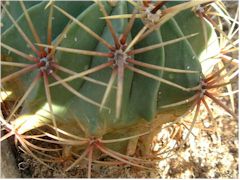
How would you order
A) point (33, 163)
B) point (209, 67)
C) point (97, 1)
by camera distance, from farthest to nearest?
point (33, 163), point (209, 67), point (97, 1)

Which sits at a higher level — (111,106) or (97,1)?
(97,1)

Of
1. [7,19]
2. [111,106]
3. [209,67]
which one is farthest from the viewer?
[209,67]

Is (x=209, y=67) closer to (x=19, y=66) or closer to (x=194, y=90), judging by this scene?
(x=194, y=90)

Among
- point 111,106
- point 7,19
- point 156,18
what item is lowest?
point 111,106

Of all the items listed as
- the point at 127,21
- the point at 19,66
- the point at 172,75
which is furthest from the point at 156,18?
the point at 19,66
